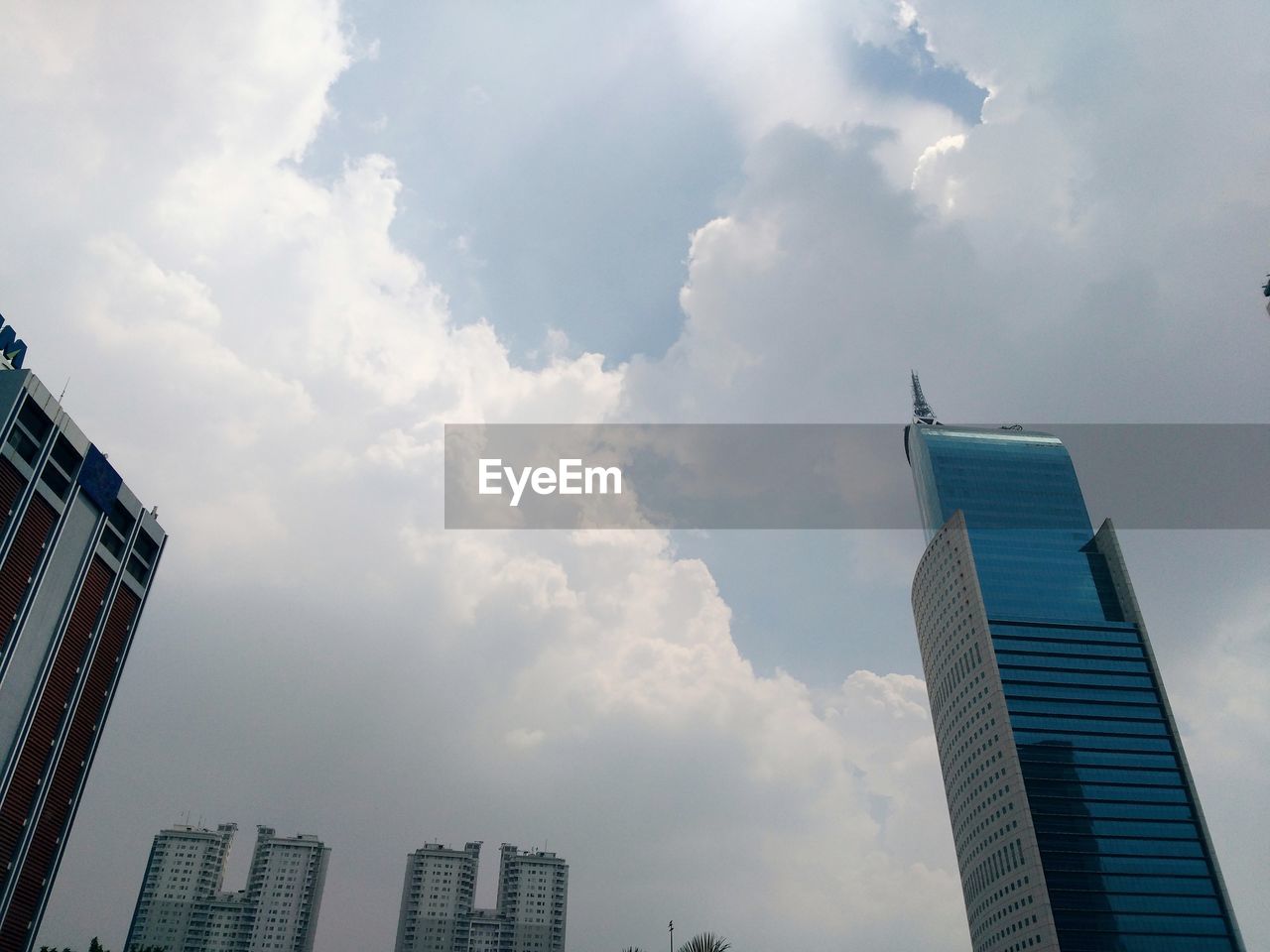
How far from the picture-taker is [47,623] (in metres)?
98.4

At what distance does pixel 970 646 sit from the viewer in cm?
18212

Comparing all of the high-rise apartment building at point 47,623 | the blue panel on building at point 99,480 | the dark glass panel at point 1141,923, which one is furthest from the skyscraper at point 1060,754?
the blue panel on building at point 99,480

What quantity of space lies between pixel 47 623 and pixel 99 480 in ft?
55.8

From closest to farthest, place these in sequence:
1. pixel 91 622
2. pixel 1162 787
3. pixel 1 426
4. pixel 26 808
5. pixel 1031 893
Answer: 1. pixel 1 426
2. pixel 26 808
3. pixel 91 622
4. pixel 1031 893
5. pixel 1162 787

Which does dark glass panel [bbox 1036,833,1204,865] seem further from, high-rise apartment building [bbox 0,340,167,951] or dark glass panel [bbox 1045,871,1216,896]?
high-rise apartment building [bbox 0,340,167,951]

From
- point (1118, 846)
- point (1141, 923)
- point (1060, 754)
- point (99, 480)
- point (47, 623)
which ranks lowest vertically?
point (1141, 923)

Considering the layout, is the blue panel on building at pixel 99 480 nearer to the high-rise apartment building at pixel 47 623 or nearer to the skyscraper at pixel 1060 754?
the high-rise apartment building at pixel 47 623

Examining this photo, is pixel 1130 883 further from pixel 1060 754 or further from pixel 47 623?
pixel 47 623

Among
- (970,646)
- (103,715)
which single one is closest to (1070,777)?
(970,646)

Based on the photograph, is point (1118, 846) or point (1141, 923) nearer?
point (1141, 923)

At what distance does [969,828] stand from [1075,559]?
190 ft

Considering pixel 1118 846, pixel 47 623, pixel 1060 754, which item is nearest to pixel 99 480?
pixel 47 623

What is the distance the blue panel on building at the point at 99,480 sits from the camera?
4122 inches

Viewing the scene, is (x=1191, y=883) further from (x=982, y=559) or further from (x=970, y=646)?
(x=982, y=559)
